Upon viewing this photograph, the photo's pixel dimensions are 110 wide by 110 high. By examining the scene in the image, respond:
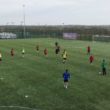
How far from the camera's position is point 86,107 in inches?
1012

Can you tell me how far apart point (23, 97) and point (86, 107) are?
17.5 feet

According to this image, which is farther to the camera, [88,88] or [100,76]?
[100,76]

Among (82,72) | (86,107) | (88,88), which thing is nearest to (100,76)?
(82,72)

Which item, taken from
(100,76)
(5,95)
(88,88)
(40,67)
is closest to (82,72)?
(100,76)

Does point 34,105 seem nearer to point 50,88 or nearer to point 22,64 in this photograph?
point 50,88

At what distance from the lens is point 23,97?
28422mm

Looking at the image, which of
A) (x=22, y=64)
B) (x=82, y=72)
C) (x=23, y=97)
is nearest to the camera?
(x=23, y=97)

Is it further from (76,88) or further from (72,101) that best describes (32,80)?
(72,101)

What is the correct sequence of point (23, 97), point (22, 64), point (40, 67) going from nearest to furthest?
point (23, 97), point (40, 67), point (22, 64)

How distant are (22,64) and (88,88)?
17.9 metres

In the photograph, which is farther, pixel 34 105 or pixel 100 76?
pixel 100 76

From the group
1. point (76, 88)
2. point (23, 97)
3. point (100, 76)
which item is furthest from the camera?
point (100, 76)

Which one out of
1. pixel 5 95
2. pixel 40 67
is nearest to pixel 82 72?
pixel 40 67

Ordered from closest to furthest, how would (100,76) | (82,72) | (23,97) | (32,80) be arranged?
(23,97) < (32,80) < (100,76) < (82,72)
